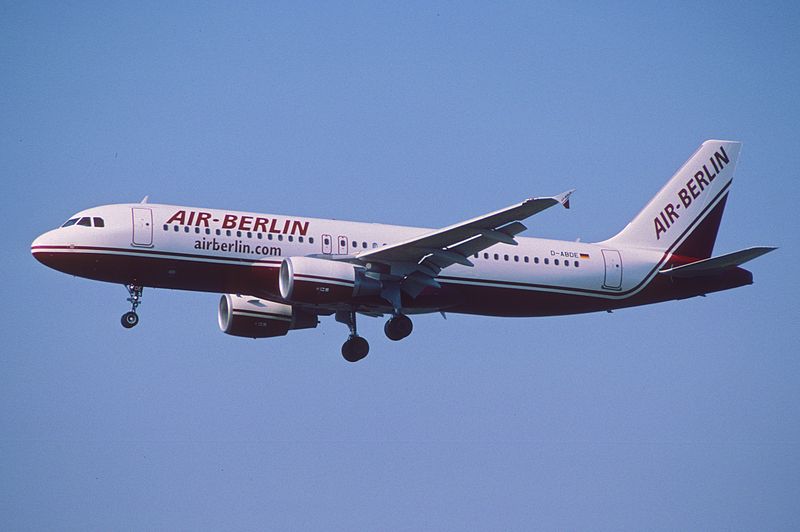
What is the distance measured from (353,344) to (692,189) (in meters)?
15.9

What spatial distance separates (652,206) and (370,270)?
1386 centimetres

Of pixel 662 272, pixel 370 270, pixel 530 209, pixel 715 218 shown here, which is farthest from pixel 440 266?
pixel 715 218

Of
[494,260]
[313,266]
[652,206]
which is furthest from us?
[652,206]

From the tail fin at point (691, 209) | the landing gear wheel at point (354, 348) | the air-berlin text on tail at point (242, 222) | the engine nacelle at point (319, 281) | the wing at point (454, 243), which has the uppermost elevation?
the tail fin at point (691, 209)

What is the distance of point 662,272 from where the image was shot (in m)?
52.4

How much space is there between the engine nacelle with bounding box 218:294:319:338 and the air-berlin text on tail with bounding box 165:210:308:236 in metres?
4.22

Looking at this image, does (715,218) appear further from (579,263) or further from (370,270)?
(370,270)

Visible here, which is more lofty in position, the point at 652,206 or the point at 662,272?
the point at 652,206

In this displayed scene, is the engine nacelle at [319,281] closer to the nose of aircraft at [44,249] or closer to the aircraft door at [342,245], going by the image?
the aircraft door at [342,245]

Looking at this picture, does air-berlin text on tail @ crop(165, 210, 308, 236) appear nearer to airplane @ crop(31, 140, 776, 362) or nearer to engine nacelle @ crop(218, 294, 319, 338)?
airplane @ crop(31, 140, 776, 362)

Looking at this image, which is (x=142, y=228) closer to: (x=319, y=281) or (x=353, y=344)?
(x=319, y=281)

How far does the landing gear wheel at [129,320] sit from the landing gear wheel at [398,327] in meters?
9.03

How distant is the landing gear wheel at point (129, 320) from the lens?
4738 centimetres

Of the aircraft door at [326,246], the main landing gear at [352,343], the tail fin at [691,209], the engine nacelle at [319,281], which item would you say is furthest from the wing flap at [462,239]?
the tail fin at [691,209]
